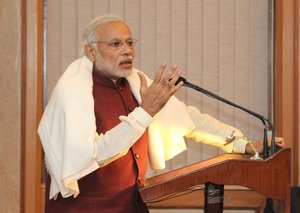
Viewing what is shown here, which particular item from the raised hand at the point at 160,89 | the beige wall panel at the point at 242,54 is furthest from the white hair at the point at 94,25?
the beige wall panel at the point at 242,54

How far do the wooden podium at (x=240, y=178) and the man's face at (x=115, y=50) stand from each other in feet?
1.90

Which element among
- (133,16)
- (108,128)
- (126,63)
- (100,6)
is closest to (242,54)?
(133,16)

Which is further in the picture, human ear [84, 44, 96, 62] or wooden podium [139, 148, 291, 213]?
human ear [84, 44, 96, 62]

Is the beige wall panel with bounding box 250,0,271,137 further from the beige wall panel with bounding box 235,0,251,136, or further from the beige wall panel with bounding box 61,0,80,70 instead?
the beige wall panel with bounding box 61,0,80,70

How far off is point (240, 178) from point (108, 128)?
63 centimetres

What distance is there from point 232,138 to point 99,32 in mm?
726

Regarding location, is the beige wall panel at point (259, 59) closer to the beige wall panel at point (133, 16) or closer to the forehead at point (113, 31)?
the beige wall panel at point (133, 16)

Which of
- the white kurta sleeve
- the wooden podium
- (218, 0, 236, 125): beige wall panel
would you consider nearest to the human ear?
the white kurta sleeve

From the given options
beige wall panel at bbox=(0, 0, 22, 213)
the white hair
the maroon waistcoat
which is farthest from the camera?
beige wall panel at bbox=(0, 0, 22, 213)

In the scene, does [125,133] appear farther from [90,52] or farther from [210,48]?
[210,48]

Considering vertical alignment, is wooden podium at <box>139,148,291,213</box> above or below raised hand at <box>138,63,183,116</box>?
below

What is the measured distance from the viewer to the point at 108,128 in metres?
2.18

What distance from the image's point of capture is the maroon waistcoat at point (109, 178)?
2139mm

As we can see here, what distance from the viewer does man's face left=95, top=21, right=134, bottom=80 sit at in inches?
87.0
